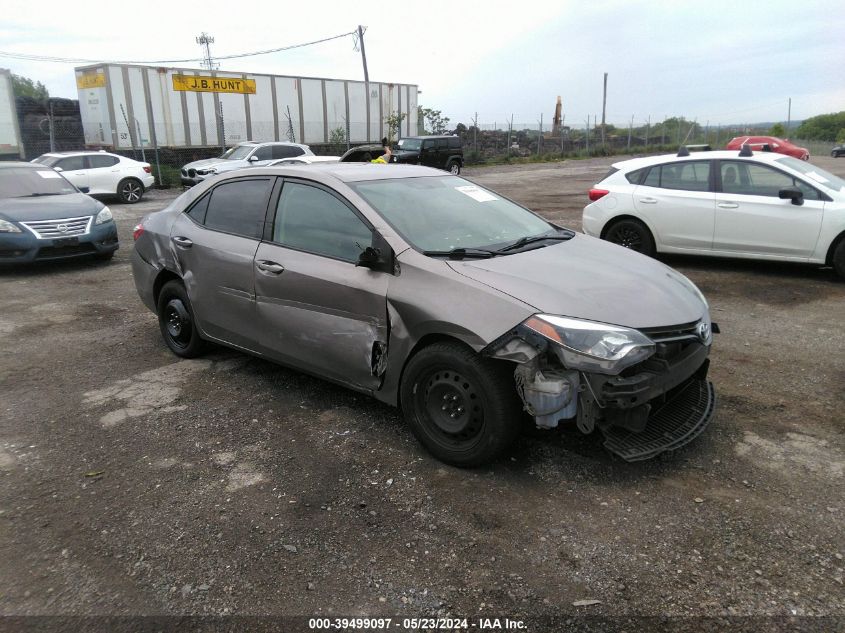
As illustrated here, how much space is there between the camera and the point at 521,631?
7.90ft

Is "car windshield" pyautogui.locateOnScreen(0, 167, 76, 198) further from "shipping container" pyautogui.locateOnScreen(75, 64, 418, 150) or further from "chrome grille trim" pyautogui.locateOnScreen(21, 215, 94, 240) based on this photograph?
"shipping container" pyautogui.locateOnScreen(75, 64, 418, 150)

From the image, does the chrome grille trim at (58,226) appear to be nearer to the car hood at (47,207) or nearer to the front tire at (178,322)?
the car hood at (47,207)

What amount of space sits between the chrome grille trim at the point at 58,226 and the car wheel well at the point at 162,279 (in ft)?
14.5

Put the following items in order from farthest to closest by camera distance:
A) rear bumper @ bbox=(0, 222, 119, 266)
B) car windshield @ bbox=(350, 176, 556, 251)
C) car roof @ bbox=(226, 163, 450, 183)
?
rear bumper @ bbox=(0, 222, 119, 266) < car roof @ bbox=(226, 163, 450, 183) < car windshield @ bbox=(350, 176, 556, 251)

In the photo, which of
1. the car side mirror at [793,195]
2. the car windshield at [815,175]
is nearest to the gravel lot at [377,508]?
the car side mirror at [793,195]

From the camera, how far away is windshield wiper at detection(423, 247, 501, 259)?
12.1 feet

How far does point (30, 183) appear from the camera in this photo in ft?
31.3

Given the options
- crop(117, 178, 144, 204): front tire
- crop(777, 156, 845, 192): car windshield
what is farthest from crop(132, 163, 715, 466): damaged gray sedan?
crop(117, 178, 144, 204): front tire

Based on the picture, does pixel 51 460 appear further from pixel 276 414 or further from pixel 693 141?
pixel 693 141

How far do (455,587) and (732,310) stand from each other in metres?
5.00

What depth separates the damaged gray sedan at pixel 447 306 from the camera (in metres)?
3.13

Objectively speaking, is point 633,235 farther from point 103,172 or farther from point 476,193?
point 103,172

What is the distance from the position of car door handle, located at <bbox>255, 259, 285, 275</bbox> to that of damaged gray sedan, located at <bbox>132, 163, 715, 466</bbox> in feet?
0.04

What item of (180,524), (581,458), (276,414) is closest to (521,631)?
(581,458)
